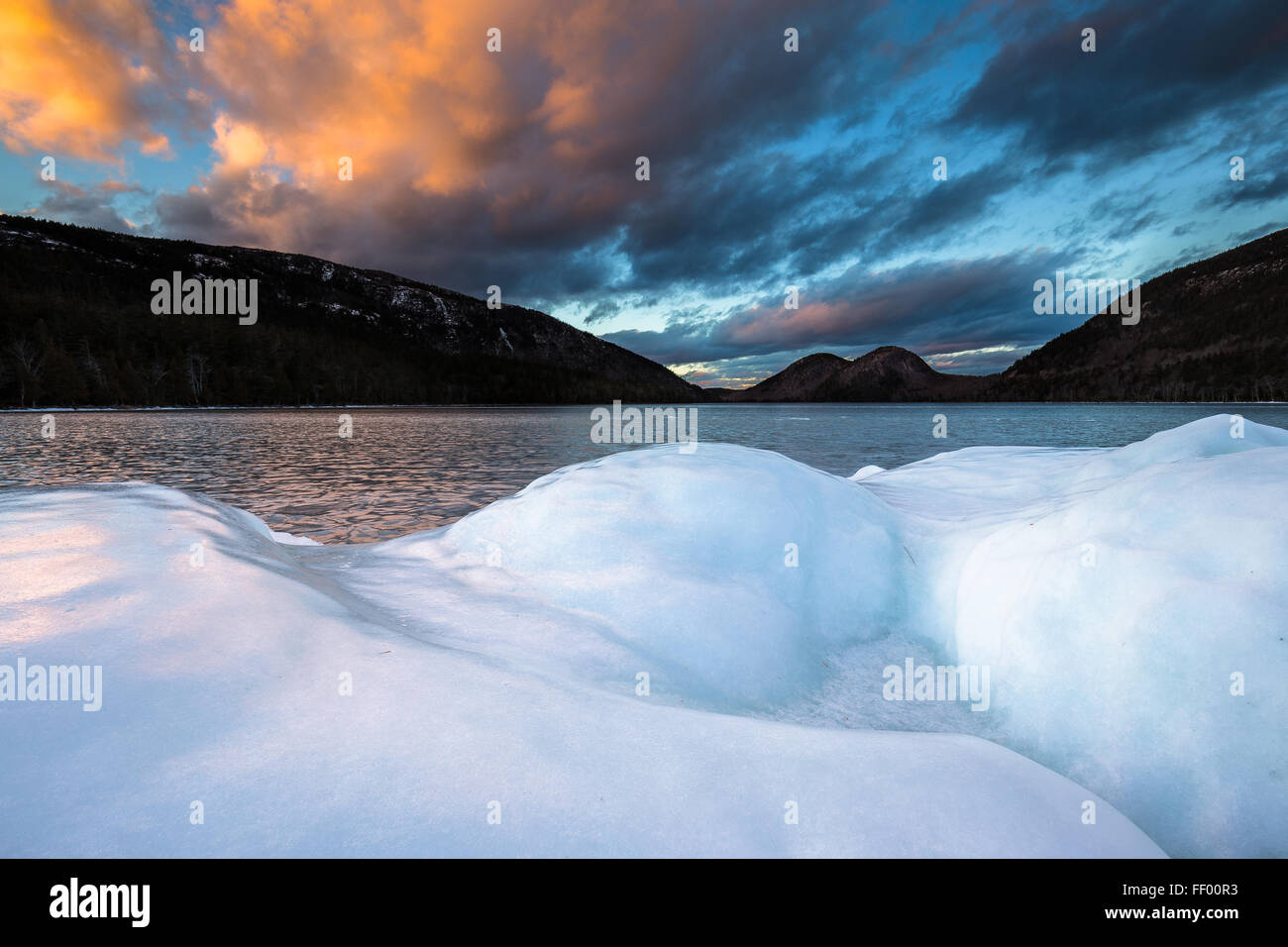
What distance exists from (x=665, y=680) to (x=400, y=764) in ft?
6.22

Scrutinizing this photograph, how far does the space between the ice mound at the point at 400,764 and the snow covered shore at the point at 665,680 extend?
12 mm

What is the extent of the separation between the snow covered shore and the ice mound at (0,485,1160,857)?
0.5 inches

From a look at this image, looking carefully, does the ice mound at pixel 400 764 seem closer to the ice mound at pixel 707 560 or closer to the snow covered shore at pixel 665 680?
the snow covered shore at pixel 665 680

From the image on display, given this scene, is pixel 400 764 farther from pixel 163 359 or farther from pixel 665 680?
pixel 163 359

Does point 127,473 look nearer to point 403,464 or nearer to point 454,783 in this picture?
point 403,464

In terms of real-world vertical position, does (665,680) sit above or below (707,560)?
below

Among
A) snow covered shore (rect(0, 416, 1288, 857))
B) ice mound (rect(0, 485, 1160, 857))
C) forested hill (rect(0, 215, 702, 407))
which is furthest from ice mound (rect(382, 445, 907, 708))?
forested hill (rect(0, 215, 702, 407))

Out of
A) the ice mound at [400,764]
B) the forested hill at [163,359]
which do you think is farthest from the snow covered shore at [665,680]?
the forested hill at [163,359]

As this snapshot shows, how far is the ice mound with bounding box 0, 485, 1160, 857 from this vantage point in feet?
5.75

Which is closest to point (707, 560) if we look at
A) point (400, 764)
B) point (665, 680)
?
point (665, 680)

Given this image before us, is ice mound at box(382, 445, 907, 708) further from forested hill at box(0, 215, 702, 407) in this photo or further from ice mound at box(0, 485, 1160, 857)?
forested hill at box(0, 215, 702, 407)

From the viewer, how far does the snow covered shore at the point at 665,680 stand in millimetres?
1868

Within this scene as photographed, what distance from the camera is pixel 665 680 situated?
11.8ft

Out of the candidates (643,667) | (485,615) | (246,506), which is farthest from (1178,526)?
(246,506)
